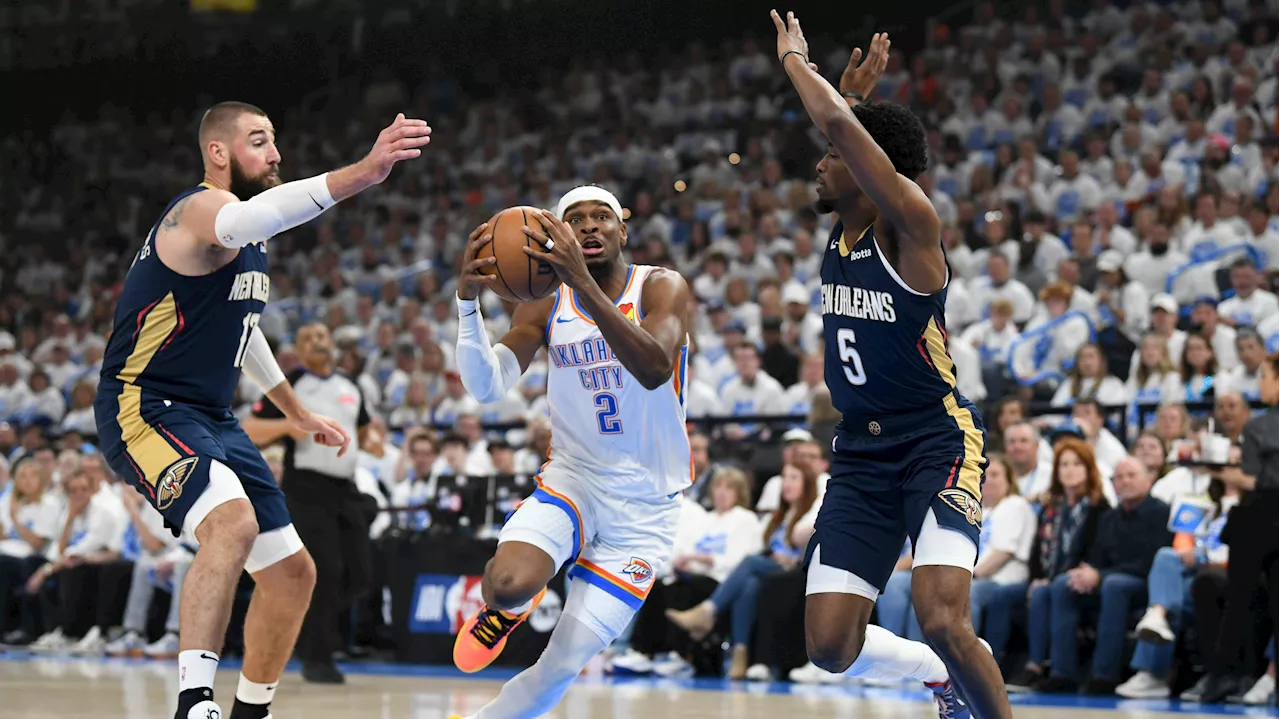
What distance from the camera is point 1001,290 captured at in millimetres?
12945

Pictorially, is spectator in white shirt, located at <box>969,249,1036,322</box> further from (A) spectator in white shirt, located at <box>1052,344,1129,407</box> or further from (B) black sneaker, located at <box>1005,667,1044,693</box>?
(B) black sneaker, located at <box>1005,667,1044,693</box>

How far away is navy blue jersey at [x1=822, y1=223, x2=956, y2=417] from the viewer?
4.93m

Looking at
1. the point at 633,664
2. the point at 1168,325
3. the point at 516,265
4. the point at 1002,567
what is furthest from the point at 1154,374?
the point at 516,265

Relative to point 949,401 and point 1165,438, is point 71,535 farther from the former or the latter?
point 949,401

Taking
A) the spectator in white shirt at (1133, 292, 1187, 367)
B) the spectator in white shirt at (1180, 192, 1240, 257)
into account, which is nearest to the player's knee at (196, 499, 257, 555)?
the spectator in white shirt at (1133, 292, 1187, 367)

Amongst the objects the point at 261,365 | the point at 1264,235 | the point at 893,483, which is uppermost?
the point at 1264,235

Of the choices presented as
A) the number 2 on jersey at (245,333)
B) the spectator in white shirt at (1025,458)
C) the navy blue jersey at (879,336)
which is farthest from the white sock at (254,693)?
the spectator in white shirt at (1025,458)

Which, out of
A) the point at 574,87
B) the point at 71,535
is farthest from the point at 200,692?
the point at 574,87

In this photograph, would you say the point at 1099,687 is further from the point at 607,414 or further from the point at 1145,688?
the point at 607,414

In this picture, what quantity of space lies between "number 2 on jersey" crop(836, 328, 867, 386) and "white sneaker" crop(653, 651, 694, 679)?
5.74m

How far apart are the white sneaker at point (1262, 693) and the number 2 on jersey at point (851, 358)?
4.74 m

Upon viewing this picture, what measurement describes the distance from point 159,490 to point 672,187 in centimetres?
1401

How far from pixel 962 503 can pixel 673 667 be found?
5.95 m

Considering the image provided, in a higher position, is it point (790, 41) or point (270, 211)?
point (790, 41)
